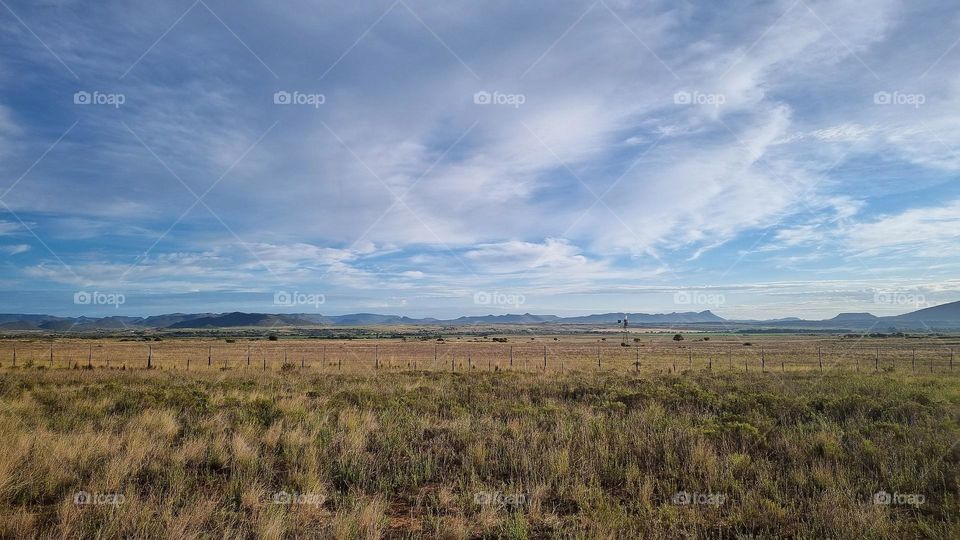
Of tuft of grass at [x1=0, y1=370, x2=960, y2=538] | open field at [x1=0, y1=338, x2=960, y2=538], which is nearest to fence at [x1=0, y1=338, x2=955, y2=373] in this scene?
tuft of grass at [x1=0, y1=370, x2=960, y2=538]

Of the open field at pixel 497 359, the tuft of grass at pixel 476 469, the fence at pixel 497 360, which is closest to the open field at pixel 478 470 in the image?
the tuft of grass at pixel 476 469

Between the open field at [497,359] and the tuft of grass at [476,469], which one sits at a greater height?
the tuft of grass at [476,469]

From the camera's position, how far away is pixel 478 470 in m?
8.99

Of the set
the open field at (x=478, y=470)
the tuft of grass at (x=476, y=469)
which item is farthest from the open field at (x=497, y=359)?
the open field at (x=478, y=470)

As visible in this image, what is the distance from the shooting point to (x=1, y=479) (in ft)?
22.9

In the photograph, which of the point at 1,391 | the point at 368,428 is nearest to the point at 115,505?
the point at 368,428

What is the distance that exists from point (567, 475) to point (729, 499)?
8.11 feet

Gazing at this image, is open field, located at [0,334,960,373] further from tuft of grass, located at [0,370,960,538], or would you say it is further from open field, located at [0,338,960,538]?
open field, located at [0,338,960,538]

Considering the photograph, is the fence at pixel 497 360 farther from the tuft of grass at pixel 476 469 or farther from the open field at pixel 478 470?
the open field at pixel 478 470

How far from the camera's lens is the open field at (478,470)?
20.9 feet

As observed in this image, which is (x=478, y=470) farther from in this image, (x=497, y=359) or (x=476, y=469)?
(x=497, y=359)

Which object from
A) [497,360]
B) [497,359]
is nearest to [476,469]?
[497,360]

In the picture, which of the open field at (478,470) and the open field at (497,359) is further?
the open field at (497,359)

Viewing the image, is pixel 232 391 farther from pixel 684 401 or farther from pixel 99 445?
pixel 684 401
